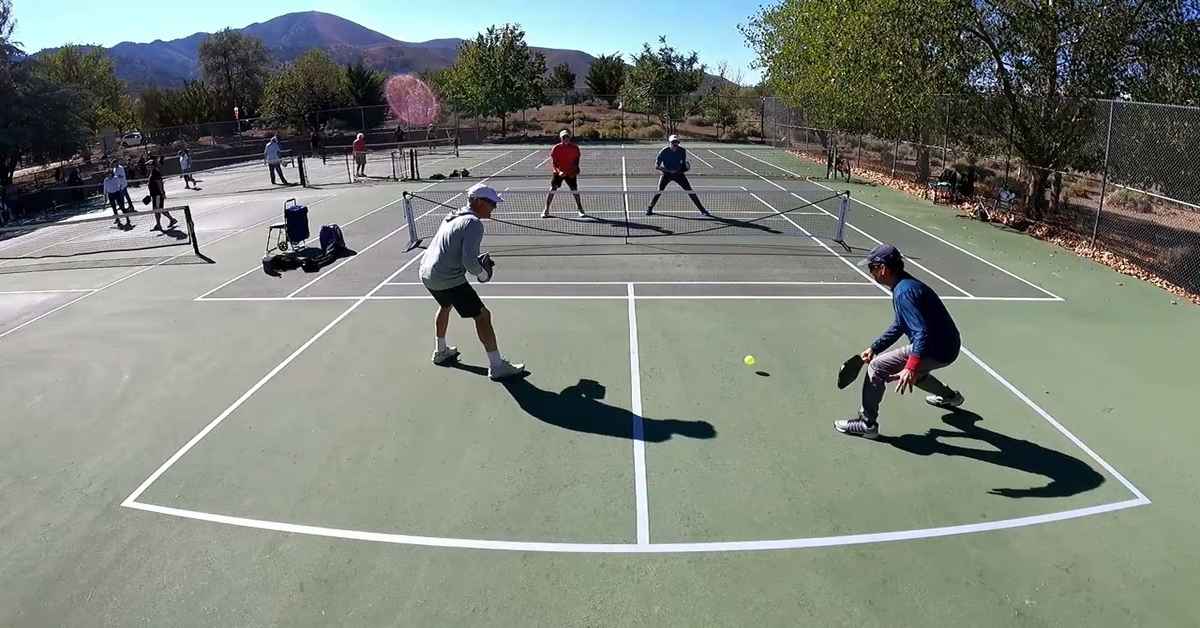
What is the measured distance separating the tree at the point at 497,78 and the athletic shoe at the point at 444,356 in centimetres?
4005

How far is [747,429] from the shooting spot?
6074 mm

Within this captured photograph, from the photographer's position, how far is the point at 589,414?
6375mm

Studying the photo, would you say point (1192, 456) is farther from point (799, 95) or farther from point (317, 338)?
point (799, 95)

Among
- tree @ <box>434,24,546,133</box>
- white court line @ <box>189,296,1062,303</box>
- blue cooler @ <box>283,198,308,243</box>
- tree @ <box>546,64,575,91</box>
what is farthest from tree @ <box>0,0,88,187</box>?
tree @ <box>546,64,575,91</box>

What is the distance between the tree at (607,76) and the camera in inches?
2328

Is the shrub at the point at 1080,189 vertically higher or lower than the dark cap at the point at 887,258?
lower

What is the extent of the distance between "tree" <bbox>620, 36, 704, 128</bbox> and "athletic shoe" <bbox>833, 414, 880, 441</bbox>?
1585 inches

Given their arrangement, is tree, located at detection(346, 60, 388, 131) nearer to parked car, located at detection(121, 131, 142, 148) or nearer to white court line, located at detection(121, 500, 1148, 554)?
parked car, located at detection(121, 131, 142, 148)

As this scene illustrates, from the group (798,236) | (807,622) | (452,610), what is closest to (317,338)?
(452,610)

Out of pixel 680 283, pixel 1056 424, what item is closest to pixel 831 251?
pixel 680 283

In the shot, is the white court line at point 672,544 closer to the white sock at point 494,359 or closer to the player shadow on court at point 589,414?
the player shadow on court at point 589,414

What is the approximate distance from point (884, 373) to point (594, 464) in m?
2.46

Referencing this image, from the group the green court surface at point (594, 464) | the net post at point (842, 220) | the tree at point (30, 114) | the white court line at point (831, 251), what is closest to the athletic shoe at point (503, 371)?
the green court surface at point (594, 464)

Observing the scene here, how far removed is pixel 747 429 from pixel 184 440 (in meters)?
5.02
